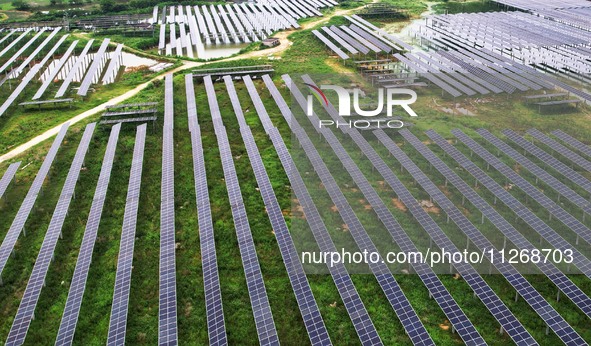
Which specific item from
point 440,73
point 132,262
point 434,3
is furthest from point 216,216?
point 434,3

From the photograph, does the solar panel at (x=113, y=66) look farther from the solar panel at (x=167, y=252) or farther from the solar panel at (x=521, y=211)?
the solar panel at (x=521, y=211)

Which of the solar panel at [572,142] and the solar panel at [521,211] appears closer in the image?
the solar panel at [521,211]

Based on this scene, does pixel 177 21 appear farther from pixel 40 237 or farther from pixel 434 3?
pixel 40 237

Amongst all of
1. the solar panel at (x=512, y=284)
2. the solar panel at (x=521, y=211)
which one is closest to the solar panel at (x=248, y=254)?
the solar panel at (x=512, y=284)

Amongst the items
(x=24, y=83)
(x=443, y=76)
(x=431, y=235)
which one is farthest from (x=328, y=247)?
(x=24, y=83)

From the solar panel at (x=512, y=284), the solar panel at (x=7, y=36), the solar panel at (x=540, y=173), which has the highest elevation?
the solar panel at (x=7, y=36)

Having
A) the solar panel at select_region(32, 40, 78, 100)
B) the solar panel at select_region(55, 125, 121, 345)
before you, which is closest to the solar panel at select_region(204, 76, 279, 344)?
the solar panel at select_region(55, 125, 121, 345)

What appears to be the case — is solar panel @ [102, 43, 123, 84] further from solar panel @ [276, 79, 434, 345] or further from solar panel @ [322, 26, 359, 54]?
solar panel @ [322, 26, 359, 54]
